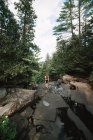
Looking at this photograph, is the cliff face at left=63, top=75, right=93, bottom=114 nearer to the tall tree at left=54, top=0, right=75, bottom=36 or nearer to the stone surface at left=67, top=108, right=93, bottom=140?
the stone surface at left=67, top=108, right=93, bottom=140

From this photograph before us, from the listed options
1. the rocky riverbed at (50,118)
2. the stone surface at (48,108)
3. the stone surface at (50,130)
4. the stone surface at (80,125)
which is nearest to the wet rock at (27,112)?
the rocky riverbed at (50,118)

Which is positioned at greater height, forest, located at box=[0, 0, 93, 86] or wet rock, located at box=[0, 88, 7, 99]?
forest, located at box=[0, 0, 93, 86]

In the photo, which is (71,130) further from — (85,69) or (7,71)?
(85,69)

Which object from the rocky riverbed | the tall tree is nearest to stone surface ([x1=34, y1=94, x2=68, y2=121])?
Result: the rocky riverbed

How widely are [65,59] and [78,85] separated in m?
5.97

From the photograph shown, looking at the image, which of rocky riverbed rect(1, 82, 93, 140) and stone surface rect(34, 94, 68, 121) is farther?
stone surface rect(34, 94, 68, 121)

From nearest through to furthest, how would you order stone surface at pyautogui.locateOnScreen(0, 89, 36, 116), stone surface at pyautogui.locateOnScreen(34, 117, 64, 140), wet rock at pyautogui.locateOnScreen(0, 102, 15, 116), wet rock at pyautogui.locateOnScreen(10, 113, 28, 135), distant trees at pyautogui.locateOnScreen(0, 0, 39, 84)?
stone surface at pyautogui.locateOnScreen(34, 117, 64, 140) < wet rock at pyautogui.locateOnScreen(10, 113, 28, 135) < wet rock at pyautogui.locateOnScreen(0, 102, 15, 116) < stone surface at pyautogui.locateOnScreen(0, 89, 36, 116) < distant trees at pyautogui.locateOnScreen(0, 0, 39, 84)

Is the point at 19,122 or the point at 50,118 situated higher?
the point at 19,122

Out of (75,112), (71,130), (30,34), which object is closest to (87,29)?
(30,34)

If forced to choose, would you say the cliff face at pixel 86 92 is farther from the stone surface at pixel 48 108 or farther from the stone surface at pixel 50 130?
the stone surface at pixel 50 130

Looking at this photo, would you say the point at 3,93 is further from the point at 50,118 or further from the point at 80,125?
the point at 80,125

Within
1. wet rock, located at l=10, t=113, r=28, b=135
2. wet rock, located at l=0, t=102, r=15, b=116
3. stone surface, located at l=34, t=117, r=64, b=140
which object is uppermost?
wet rock, located at l=0, t=102, r=15, b=116

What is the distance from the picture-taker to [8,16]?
699 inches

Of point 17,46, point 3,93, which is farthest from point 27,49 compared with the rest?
point 3,93
